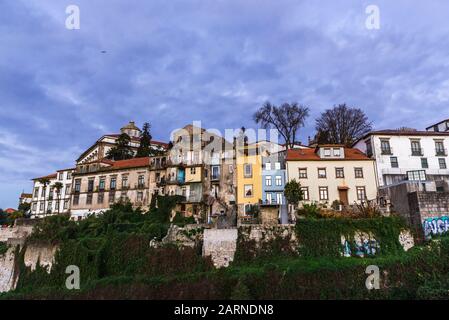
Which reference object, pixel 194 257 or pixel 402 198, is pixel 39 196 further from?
pixel 402 198

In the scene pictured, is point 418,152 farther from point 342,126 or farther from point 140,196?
point 140,196

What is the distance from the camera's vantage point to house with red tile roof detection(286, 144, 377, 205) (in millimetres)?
32438

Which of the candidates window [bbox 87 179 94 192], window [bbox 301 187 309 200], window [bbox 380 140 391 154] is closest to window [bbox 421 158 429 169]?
window [bbox 380 140 391 154]

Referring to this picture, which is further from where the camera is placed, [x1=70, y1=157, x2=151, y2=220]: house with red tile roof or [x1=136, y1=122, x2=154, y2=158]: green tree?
[x1=136, y1=122, x2=154, y2=158]: green tree

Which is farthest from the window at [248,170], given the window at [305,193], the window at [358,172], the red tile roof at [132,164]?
the red tile roof at [132,164]

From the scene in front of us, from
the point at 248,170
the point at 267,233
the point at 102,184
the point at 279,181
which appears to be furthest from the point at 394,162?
the point at 102,184

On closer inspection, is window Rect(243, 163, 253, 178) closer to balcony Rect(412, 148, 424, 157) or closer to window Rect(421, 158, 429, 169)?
balcony Rect(412, 148, 424, 157)

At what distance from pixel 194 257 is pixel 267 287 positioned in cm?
646

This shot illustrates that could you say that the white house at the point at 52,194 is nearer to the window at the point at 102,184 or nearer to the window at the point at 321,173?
the window at the point at 102,184

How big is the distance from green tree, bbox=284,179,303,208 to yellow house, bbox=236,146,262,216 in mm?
4344

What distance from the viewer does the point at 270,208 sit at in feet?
89.9

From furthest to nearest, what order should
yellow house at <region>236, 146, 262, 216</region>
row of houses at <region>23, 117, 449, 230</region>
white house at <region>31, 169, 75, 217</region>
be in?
1. white house at <region>31, 169, 75, 217</region>
2. yellow house at <region>236, 146, 262, 216</region>
3. row of houses at <region>23, 117, 449, 230</region>

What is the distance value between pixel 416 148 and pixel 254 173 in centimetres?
1791
